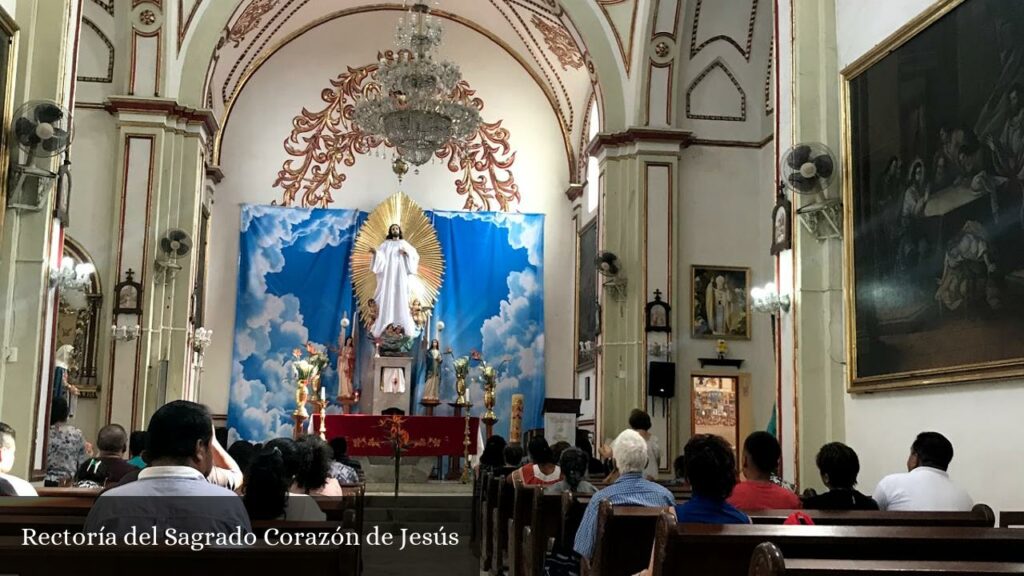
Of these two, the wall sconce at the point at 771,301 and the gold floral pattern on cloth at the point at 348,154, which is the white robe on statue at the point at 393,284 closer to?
the gold floral pattern on cloth at the point at 348,154

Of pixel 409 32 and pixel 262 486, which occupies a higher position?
pixel 409 32

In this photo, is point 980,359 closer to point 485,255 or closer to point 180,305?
point 180,305

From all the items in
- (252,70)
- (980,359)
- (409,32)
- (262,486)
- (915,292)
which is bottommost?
(262,486)

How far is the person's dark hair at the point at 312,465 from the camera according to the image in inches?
196

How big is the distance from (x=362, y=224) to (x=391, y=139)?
5208mm

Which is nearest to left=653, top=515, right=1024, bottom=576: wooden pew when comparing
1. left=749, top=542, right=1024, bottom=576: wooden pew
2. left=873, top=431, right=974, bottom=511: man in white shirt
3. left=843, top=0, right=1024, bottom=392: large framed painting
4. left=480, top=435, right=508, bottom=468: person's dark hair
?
left=749, top=542, right=1024, bottom=576: wooden pew

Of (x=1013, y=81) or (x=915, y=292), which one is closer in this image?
(x=1013, y=81)

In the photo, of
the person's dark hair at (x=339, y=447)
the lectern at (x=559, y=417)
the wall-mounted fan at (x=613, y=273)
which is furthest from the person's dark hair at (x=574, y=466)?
the wall-mounted fan at (x=613, y=273)

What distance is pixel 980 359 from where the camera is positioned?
5438 millimetres

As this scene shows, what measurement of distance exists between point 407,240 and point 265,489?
13496 millimetres

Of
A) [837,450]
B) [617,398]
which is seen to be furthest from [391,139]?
[837,450]

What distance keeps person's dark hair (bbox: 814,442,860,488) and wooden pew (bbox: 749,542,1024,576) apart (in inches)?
90.5

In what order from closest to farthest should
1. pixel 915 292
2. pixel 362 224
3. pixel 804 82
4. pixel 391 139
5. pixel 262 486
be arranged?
pixel 262 486 < pixel 915 292 < pixel 804 82 < pixel 391 139 < pixel 362 224

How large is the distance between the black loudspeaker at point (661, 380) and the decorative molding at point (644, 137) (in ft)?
9.62
